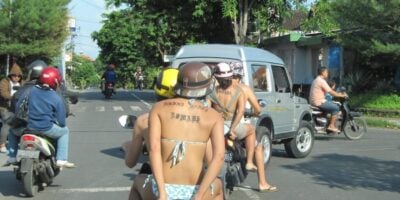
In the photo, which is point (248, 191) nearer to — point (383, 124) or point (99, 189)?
point (99, 189)

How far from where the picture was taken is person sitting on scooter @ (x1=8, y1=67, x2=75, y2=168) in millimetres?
8266

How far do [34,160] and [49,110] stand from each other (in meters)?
0.66

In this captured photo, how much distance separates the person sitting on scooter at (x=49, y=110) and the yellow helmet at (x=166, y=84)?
390 cm

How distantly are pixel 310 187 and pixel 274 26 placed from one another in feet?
78.3

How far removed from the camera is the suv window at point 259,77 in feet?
35.9

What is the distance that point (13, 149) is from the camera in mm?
8672

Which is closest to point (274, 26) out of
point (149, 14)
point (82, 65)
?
point (149, 14)

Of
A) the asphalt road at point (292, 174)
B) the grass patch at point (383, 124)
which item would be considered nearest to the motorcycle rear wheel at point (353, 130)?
the asphalt road at point (292, 174)

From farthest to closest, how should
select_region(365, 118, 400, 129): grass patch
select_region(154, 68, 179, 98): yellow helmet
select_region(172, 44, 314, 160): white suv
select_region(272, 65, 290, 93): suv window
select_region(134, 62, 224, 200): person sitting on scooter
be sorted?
select_region(365, 118, 400, 129): grass patch, select_region(272, 65, 290, 93): suv window, select_region(172, 44, 314, 160): white suv, select_region(154, 68, 179, 98): yellow helmet, select_region(134, 62, 224, 200): person sitting on scooter

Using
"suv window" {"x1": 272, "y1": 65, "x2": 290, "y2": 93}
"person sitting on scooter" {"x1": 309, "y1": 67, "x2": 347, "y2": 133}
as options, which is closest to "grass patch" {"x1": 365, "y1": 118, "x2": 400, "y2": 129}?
"person sitting on scooter" {"x1": 309, "y1": 67, "x2": 347, "y2": 133}

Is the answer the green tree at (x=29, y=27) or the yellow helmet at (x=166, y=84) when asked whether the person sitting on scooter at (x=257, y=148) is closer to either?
the yellow helmet at (x=166, y=84)

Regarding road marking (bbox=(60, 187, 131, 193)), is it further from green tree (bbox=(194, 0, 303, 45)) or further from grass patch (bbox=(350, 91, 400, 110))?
green tree (bbox=(194, 0, 303, 45))

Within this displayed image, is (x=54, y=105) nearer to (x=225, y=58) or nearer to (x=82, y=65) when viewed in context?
(x=225, y=58)

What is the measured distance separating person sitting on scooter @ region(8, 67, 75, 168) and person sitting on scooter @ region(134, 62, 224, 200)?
4471 mm
